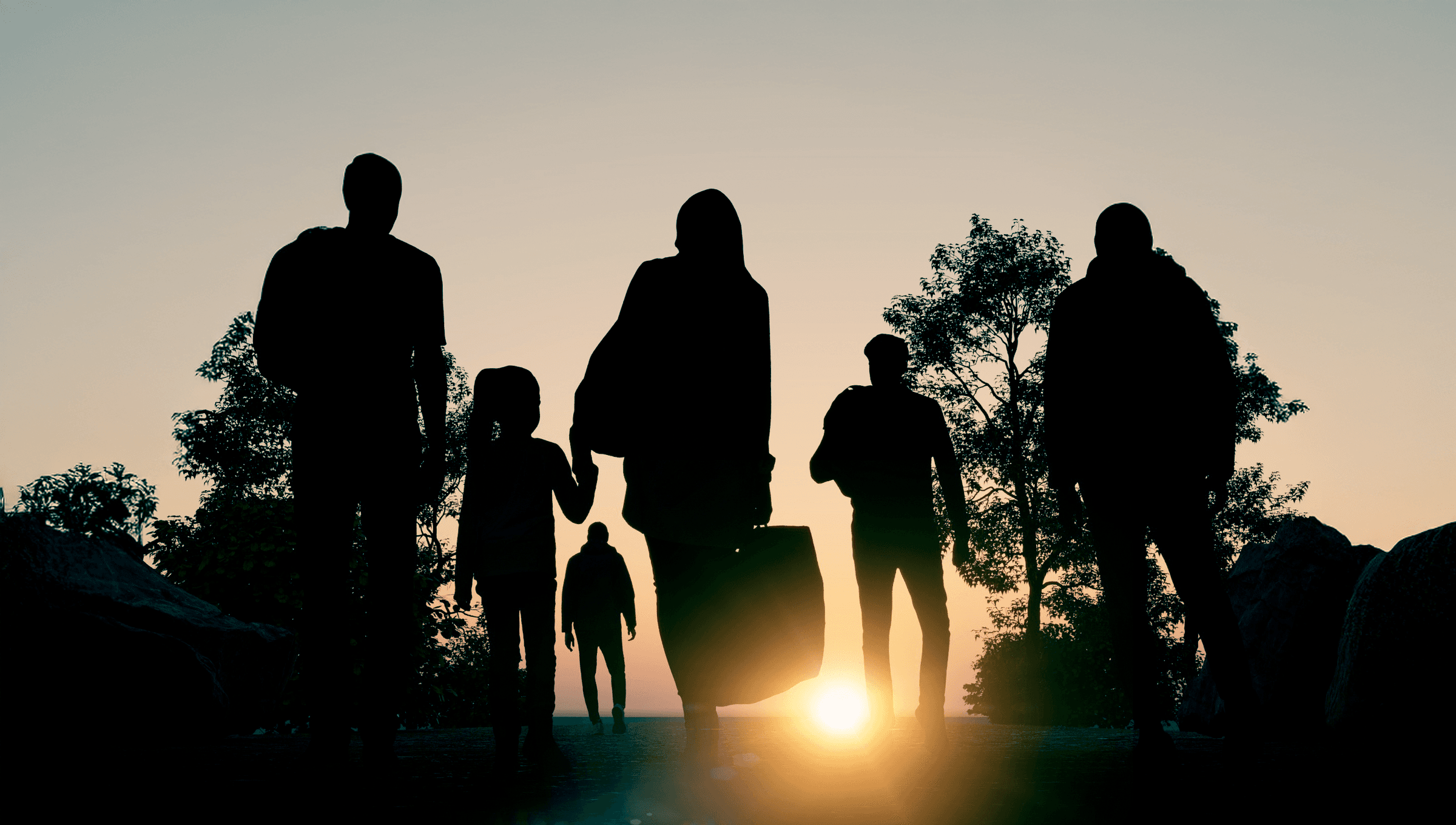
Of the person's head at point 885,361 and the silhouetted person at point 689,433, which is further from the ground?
the person's head at point 885,361

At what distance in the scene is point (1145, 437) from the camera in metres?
4.59

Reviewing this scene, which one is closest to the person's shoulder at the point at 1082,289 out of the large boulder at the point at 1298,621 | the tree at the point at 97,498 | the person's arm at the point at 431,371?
the person's arm at the point at 431,371

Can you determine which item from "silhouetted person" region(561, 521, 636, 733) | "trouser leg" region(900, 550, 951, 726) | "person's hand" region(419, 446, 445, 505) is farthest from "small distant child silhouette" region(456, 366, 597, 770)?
"silhouetted person" region(561, 521, 636, 733)

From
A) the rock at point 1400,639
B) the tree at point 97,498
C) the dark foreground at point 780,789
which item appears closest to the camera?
the dark foreground at point 780,789

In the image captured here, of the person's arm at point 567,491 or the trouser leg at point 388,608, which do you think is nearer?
the trouser leg at point 388,608

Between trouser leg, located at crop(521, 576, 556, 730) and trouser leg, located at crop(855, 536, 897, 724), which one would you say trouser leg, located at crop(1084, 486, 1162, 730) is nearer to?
trouser leg, located at crop(855, 536, 897, 724)

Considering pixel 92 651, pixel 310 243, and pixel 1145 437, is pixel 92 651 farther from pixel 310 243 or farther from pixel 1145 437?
pixel 1145 437

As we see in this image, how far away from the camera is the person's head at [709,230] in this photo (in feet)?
13.4

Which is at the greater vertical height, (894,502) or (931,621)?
(894,502)

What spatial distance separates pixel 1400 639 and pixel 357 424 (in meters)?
5.93

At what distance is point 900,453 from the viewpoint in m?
6.33

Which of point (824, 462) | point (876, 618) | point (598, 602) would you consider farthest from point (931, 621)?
point (598, 602)

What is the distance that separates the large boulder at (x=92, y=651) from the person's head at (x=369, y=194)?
5556mm

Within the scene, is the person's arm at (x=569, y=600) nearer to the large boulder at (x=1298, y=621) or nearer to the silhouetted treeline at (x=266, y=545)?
the silhouetted treeline at (x=266, y=545)
